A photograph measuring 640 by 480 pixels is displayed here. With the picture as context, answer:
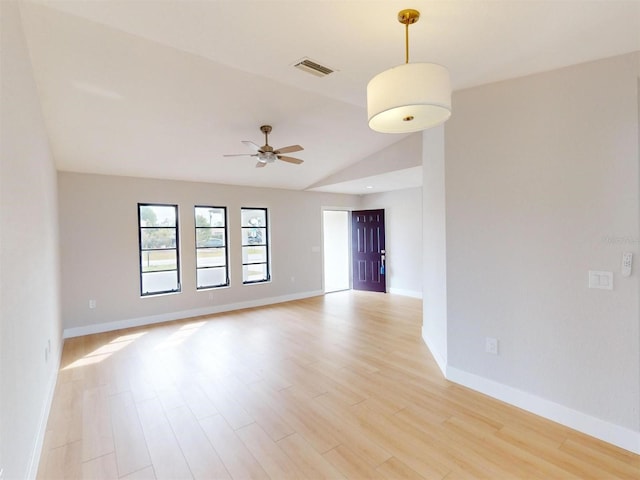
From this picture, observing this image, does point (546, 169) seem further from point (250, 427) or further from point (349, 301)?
point (349, 301)

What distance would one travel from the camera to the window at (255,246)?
21.3 ft

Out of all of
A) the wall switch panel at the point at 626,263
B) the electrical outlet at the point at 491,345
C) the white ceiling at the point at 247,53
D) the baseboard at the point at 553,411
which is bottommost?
the baseboard at the point at 553,411

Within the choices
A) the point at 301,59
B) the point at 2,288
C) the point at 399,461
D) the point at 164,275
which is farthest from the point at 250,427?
the point at 164,275

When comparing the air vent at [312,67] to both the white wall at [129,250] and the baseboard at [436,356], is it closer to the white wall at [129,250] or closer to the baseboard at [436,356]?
the baseboard at [436,356]

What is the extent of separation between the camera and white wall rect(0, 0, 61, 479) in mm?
1443

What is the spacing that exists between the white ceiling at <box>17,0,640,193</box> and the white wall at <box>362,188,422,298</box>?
3.41 meters

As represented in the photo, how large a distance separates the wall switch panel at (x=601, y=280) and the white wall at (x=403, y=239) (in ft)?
15.4

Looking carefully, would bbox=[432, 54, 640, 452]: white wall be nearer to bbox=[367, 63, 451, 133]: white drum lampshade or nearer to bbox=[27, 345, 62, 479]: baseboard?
bbox=[367, 63, 451, 133]: white drum lampshade

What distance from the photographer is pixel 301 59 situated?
2.39 m

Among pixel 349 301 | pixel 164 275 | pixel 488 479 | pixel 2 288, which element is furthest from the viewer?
pixel 349 301

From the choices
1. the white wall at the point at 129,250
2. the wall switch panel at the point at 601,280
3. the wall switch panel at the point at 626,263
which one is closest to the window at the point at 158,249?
the white wall at the point at 129,250

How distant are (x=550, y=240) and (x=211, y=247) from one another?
5278mm

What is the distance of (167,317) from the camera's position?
215 inches

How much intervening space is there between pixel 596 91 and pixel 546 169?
588 mm
